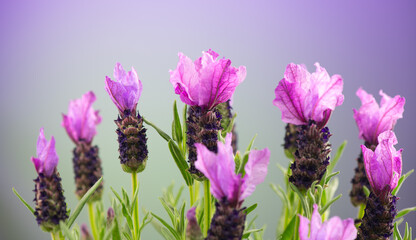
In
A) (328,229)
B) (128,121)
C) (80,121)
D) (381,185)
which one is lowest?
(328,229)

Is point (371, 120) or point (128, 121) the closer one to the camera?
point (128, 121)

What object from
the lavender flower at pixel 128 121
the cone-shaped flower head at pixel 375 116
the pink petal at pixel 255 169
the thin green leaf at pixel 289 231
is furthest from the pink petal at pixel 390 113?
the lavender flower at pixel 128 121

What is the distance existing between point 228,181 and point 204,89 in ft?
0.71

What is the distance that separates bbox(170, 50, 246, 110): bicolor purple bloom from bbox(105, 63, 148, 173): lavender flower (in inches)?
4.5

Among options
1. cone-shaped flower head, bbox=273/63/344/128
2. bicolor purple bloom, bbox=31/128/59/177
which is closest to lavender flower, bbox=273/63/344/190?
cone-shaped flower head, bbox=273/63/344/128

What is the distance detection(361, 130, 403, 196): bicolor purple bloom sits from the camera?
0.76 metres

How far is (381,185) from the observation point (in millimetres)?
790

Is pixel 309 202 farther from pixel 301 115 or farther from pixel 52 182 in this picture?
pixel 52 182

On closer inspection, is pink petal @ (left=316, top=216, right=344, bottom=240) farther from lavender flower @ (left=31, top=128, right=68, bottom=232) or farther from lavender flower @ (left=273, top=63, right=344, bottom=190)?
lavender flower @ (left=31, top=128, right=68, bottom=232)

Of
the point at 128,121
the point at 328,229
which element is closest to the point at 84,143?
the point at 128,121

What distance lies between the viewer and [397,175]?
2.54 feet

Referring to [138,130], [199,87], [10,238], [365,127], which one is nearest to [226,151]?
[199,87]

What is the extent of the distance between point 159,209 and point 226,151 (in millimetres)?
2100

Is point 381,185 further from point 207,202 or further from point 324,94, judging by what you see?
point 207,202
